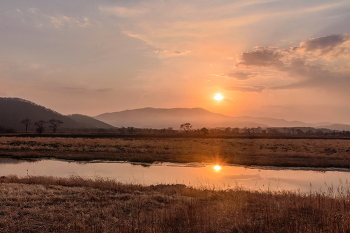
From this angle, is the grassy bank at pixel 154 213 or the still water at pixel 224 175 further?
the still water at pixel 224 175

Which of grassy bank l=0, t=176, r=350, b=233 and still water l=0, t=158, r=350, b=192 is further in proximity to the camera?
still water l=0, t=158, r=350, b=192

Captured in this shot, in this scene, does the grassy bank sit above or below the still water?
above

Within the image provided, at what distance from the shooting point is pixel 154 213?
1047 centimetres

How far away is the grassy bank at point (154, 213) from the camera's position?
8.70 meters

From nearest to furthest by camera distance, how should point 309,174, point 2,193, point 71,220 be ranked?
point 71,220 → point 2,193 → point 309,174

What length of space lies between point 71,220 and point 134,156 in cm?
2844

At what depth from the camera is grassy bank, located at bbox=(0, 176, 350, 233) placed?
870 centimetres

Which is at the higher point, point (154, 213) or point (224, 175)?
point (154, 213)

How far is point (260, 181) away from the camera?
75.0 ft

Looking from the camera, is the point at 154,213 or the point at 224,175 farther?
the point at 224,175

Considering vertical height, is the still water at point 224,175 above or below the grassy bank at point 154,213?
below

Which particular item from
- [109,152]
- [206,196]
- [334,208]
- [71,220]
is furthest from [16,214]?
[109,152]

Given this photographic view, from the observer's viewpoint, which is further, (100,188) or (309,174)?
(309,174)

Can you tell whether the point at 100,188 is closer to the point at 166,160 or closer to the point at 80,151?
the point at 166,160
